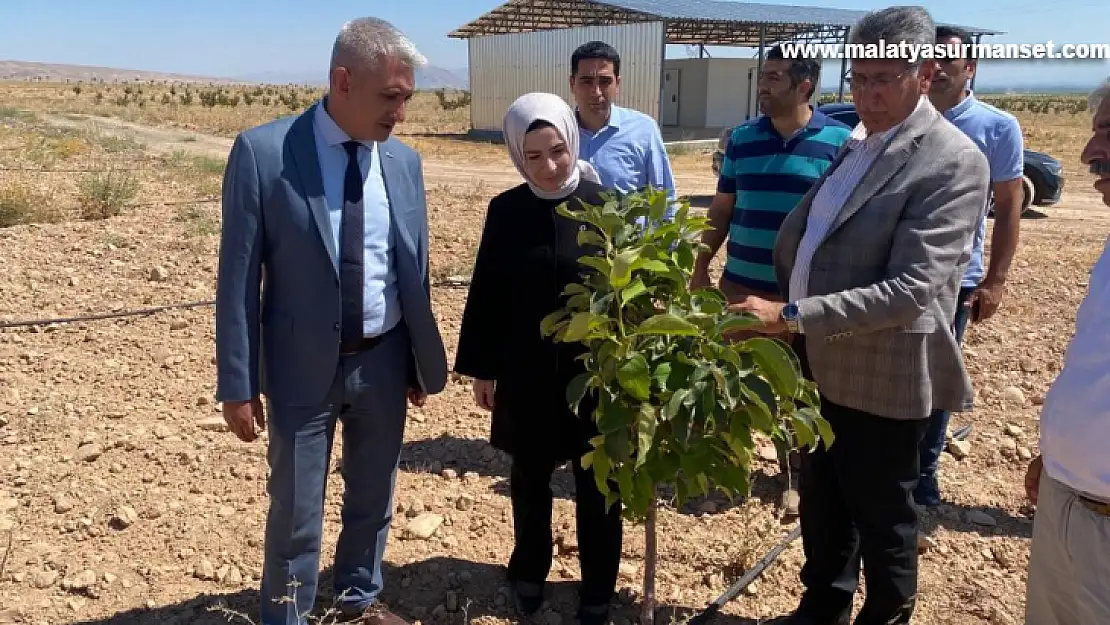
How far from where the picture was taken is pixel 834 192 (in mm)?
2262

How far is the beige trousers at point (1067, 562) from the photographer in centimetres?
167

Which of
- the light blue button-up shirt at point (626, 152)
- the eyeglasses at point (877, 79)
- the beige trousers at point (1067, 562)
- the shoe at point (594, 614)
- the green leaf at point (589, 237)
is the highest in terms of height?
the eyeglasses at point (877, 79)

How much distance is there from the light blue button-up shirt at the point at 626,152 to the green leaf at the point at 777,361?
1.72 metres

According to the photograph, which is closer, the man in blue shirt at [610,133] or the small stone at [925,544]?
the small stone at [925,544]

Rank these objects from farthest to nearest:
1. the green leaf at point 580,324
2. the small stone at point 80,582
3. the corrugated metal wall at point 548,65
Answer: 1. the corrugated metal wall at point 548,65
2. the small stone at point 80,582
3. the green leaf at point 580,324

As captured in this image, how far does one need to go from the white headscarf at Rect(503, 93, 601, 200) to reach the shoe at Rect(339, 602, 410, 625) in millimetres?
1475

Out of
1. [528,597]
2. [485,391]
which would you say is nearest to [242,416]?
[485,391]

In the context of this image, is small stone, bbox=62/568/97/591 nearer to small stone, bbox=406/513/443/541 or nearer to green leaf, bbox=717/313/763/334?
small stone, bbox=406/513/443/541

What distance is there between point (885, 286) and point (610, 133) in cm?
174

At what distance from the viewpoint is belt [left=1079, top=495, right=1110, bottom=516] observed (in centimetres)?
167

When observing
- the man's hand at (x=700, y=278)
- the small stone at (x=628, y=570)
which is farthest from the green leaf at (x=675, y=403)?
the man's hand at (x=700, y=278)

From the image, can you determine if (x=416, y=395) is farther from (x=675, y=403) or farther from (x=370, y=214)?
(x=675, y=403)

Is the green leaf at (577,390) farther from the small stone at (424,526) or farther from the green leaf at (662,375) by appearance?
the small stone at (424,526)

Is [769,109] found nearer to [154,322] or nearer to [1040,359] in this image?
[1040,359]
